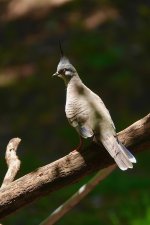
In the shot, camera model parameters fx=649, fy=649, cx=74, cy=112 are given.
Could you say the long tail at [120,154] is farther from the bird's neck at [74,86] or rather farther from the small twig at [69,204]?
the small twig at [69,204]

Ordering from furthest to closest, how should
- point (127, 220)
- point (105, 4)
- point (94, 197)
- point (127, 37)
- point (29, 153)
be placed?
1. point (105, 4)
2. point (127, 37)
3. point (29, 153)
4. point (94, 197)
5. point (127, 220)

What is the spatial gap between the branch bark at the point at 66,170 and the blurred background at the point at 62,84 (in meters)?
2.25

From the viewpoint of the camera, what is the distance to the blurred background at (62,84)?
6797 millimetres

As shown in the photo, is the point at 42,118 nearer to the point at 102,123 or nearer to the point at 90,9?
the point at 90,9

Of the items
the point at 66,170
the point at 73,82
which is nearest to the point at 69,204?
the point at 66,170

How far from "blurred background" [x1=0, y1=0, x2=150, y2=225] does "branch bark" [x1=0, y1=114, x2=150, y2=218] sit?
2.25 metres

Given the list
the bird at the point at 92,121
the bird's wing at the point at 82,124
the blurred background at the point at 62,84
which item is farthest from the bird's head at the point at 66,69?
the blurred background at the point at 62,84

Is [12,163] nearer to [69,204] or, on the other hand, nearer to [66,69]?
[69,204]

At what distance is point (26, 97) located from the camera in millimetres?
8984

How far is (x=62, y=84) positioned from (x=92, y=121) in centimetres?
547

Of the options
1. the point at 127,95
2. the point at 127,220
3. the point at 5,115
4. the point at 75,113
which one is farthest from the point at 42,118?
the point at 75,113

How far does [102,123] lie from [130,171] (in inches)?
148

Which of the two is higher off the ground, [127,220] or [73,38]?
[73,38]

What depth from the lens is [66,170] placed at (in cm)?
337
